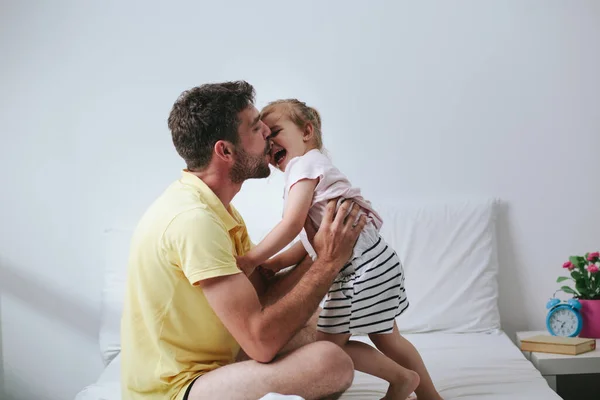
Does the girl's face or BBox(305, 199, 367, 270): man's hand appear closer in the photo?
BBox(305, 199, 367, 270): man's hand

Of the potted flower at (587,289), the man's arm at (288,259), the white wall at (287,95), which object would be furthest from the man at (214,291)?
the potted flower at (587,289)

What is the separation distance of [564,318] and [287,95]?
152 centimetres

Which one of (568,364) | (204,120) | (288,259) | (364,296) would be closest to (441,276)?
(568,364)

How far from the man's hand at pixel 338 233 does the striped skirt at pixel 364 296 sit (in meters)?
0.06

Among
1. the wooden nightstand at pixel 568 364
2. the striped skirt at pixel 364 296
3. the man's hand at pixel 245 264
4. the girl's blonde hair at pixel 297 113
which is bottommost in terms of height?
the wooden nightstand at pixel 568 364

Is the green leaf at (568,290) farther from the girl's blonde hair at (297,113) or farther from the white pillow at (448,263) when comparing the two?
the girl's blonde hair at (297,113)

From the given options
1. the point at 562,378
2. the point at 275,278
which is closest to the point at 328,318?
the point at 275,278

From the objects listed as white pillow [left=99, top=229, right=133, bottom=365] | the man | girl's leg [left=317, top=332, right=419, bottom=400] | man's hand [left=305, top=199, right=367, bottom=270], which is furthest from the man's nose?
white pillow [left=99, top=229, right=133, bottom=365]

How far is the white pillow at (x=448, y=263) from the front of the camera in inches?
120

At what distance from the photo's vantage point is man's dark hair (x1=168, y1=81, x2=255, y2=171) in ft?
6.59

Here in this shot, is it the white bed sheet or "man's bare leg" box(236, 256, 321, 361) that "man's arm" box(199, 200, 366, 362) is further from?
the white bed sheet

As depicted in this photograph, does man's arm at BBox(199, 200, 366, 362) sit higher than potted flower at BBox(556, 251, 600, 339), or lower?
higher

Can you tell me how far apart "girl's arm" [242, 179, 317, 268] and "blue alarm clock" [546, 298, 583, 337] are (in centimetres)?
135

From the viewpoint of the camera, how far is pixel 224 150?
6.68 feet
